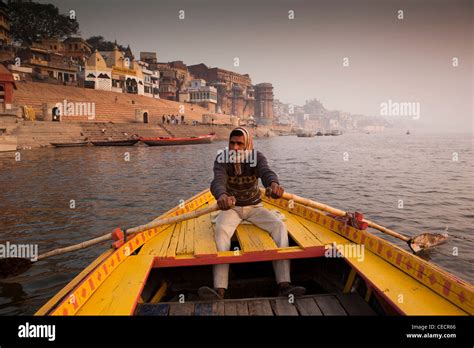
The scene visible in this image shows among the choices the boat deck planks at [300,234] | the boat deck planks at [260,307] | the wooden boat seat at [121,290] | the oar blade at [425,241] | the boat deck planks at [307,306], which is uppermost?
the boat deck planks at [300,234]

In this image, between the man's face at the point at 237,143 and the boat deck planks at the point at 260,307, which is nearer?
the boat deck planks at the point at 260,307

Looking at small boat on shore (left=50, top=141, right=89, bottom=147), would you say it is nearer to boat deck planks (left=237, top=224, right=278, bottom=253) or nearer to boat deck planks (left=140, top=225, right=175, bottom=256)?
boat deck planks (left=140, top=225, right=175, bottom=256)

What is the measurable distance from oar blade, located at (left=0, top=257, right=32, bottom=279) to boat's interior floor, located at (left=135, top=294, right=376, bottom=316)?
3.74 metres

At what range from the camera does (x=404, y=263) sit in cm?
360

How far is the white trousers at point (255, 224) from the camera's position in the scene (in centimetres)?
400

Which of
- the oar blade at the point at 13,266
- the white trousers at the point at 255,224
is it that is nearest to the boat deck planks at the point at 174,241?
the white trousers at the point at 255,224

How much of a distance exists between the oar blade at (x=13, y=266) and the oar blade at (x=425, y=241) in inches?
315

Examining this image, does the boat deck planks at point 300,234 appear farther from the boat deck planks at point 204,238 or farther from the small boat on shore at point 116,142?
the small boat on shore at point 116,142

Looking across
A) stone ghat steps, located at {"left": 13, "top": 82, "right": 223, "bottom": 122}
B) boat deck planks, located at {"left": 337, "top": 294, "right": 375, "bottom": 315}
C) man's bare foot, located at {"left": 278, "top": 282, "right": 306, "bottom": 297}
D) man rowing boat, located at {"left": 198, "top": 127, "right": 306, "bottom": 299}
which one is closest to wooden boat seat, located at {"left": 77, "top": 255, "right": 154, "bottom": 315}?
man rowing boat, located at {"left": 198, "top": 127, "right": 306, "bottom": 299}

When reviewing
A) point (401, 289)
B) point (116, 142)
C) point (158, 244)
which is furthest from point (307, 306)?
point (116, 142)

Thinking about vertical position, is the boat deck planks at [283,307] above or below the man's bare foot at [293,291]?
below

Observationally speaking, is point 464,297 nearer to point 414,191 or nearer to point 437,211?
point 437,211
